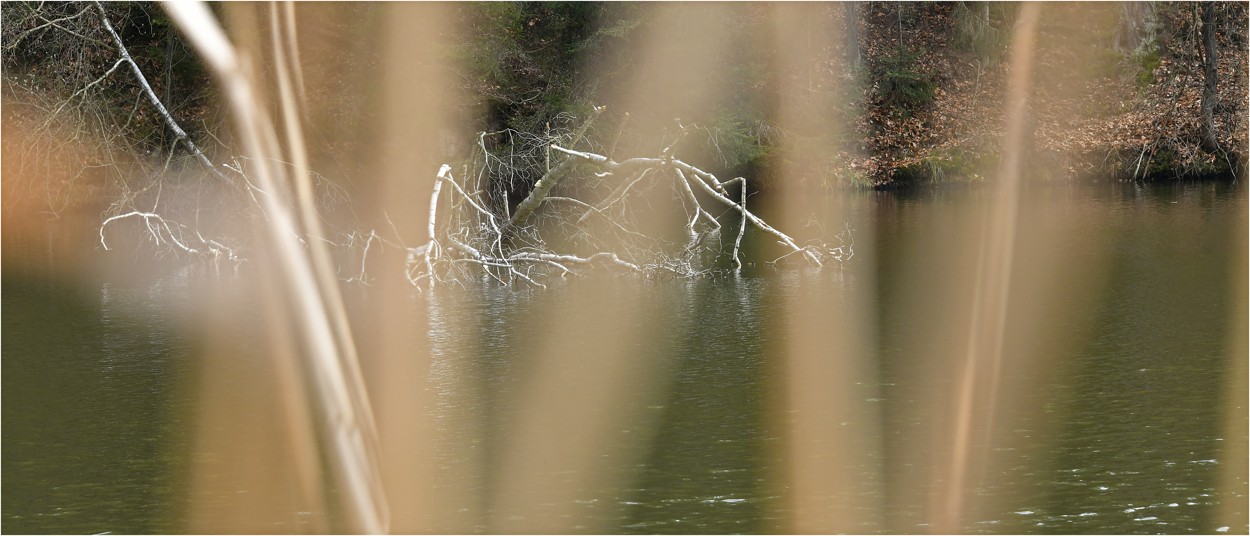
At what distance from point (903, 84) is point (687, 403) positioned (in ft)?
70.0

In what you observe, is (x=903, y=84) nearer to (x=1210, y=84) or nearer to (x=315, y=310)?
(x=1210, y=84)

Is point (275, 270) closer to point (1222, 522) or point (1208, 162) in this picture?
point (1222, 522)

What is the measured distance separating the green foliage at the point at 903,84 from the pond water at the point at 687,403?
1502 centimetres

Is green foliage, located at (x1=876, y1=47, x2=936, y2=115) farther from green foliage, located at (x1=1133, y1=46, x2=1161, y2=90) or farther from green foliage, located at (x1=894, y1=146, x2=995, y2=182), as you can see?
green foliage, located at (x1=1133, y1=46, x2=1161, y2=90)

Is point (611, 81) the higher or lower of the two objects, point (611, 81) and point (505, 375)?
the higher

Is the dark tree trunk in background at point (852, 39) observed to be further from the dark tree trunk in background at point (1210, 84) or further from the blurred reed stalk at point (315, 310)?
the blurred reed stalk at point (315, 310)

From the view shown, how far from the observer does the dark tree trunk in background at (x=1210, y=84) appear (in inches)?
904

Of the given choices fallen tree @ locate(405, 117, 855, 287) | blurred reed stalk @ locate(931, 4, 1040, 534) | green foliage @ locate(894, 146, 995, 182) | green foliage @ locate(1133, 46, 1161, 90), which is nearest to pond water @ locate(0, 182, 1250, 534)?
blurred reed stalk @ locate(931, 4, 1040, 534)

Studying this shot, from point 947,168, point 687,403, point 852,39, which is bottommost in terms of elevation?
point 947,168

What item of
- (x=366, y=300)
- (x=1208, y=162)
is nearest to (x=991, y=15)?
(x=1208, y=162)

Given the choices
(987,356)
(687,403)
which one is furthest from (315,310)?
(987,356)

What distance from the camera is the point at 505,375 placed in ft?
25.1

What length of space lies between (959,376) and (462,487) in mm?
3256

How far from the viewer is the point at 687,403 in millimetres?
6734
